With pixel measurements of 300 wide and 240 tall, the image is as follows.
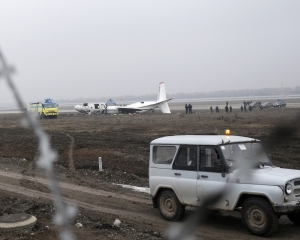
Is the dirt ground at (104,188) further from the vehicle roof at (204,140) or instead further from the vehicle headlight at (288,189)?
the vehicle headlight at (288,189)

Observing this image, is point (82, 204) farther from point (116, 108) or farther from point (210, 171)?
point (116, 108)

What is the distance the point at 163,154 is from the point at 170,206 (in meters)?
1.28

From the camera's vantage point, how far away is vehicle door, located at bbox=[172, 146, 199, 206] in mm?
9734

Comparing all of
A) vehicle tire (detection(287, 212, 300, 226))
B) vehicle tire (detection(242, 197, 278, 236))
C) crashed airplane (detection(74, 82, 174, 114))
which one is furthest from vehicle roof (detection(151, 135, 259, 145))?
crashed airplane (detection(74, 82, 174, 114))

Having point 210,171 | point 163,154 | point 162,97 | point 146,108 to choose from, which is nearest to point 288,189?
point 210,171

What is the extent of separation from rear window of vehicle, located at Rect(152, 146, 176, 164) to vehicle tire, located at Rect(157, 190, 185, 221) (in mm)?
751

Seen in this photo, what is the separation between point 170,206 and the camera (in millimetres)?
10367

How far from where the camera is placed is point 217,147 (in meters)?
9.48

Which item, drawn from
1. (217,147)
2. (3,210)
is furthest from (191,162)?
(3,210)

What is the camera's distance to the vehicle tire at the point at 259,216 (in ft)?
27.9

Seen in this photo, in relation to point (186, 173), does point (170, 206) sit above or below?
below

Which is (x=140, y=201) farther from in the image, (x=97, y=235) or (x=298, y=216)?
(x=298, y=216)

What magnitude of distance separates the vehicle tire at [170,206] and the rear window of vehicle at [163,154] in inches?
29.6

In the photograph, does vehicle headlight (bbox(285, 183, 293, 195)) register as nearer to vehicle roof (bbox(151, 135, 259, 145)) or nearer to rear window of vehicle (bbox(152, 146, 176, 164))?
vehicle roof (bbox(151, 135, 259, 145))
